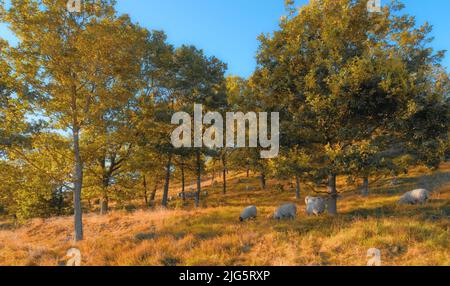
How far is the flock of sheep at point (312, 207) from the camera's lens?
44.7ft

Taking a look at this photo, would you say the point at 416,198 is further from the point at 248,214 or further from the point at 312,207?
the point at 248,214

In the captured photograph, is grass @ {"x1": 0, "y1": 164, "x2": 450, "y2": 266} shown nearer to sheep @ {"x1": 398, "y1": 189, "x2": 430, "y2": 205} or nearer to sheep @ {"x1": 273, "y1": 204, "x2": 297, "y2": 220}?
sheep @ {"x1": 398, "y1": 189, "x2": 430, "y2": 205}

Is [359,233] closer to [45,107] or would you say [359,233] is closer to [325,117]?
[325,117]

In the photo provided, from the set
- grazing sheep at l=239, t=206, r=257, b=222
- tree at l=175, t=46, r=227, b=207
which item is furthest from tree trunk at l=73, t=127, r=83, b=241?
tree at l=175, t=46, r=227, b=207

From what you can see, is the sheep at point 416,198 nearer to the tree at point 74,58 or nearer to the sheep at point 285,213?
the sheep at point 285,213

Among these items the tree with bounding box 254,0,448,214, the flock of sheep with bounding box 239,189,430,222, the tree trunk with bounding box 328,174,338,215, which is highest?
the tree with bounding box 254,0,448,214

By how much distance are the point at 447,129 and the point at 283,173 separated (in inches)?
274

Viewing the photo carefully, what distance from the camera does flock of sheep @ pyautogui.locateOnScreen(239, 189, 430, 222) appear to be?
44.7 feet

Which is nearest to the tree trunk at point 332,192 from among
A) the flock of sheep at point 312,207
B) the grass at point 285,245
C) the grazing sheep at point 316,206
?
the grass at point 285,245

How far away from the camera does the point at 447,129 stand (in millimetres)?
10211

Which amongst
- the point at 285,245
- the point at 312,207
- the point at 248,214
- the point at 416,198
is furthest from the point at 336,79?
the point at 416,198

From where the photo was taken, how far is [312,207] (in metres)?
14.0

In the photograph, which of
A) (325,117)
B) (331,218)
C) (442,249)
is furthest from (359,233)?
(325,117)
